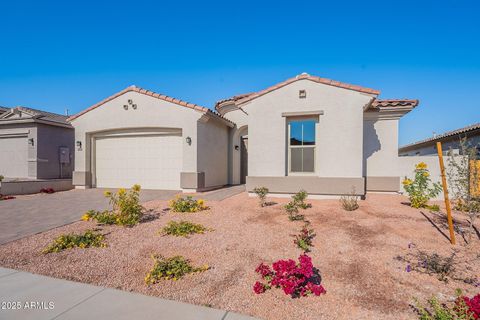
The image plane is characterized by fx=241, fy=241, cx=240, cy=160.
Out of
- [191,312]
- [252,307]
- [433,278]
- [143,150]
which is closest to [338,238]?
[433,278]

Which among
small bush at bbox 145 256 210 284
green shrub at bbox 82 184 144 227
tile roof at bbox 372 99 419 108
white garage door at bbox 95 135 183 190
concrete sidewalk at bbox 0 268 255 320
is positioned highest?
tile roof at bbox 372 99 419 108

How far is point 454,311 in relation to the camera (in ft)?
8.80

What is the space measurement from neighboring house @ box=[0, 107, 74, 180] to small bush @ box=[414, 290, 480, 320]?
17164 millimetres

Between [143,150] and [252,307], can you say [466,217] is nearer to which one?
[252,307]

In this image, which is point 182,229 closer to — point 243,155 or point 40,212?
point 40,212

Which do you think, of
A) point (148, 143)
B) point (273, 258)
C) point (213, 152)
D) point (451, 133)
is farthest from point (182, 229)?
point (451, 133)

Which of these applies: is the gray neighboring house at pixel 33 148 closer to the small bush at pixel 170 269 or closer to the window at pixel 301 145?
the window at pixel 301 145

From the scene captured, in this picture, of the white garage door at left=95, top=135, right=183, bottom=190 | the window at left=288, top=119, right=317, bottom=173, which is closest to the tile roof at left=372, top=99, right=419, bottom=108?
the window at left=288, top=119, right=317, bottom=173

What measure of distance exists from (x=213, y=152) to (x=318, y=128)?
17.6 feet

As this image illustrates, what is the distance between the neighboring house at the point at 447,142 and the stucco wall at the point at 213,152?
10.1 metres

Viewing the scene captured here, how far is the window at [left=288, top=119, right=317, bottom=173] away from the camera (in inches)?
352

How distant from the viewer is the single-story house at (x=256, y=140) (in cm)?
850

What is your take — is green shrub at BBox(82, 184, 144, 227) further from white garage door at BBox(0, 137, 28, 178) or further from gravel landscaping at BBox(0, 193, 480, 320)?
white garage door at BBox(0, 137, 28, 178)

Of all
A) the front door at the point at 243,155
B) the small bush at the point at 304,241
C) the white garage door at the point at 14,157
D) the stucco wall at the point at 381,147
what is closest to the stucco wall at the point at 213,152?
the front door at the point at 243,155
